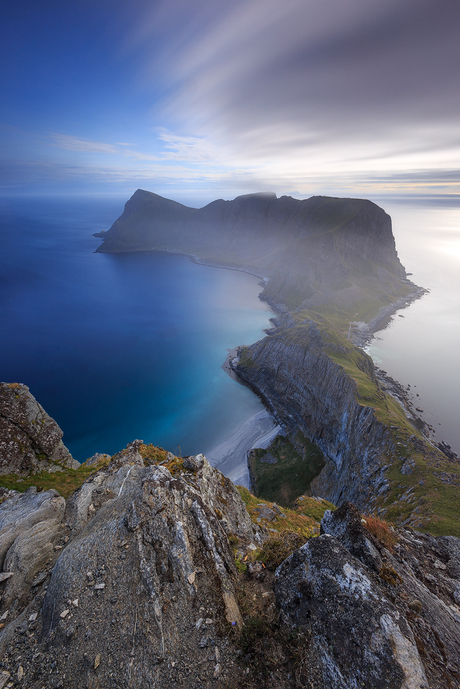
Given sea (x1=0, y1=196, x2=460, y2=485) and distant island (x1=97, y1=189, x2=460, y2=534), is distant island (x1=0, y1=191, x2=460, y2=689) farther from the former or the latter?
sea (x1=0, y1=196, x2=460, y2=485)

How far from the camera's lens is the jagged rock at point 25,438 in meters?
22.0

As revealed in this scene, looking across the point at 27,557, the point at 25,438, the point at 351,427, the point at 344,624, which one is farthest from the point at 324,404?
the point at 27,557

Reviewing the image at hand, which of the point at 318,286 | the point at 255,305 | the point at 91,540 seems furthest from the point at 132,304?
the point at 91,540

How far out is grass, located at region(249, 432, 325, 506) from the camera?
152 feet

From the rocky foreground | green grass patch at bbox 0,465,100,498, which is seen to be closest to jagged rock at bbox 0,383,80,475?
green grass patch at bbox 0,465,100,498

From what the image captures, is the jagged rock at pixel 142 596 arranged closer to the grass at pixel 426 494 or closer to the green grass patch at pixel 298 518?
the green grass patch at pixel 298 518

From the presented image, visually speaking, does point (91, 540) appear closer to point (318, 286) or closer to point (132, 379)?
point (132, 379)

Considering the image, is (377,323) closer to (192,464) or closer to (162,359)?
(162,359)

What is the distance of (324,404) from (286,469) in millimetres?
15943

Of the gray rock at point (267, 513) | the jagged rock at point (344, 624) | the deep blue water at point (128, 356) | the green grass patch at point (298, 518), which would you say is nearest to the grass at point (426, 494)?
the green grass patch at point (298, 518)

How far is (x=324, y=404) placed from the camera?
A: 5591cm

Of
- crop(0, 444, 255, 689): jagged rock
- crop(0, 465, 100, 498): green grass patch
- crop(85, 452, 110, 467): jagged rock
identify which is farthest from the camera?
crop(85, 452, 110, 467): jagged rock

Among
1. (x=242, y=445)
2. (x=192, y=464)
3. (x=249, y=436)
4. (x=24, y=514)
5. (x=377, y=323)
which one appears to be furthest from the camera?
(x=377, y=323)

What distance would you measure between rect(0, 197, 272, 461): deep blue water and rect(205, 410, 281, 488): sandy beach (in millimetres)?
2622
